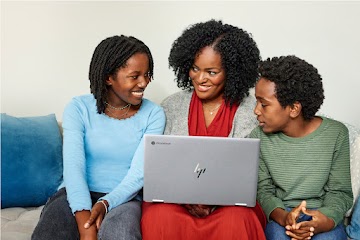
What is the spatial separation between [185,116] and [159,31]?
0.63m

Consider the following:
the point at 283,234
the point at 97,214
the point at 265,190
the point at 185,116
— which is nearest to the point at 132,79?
the point at 185,116

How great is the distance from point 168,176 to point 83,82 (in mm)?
1020

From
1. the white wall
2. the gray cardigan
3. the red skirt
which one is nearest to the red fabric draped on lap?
the red skirt

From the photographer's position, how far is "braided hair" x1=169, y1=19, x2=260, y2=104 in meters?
1.76

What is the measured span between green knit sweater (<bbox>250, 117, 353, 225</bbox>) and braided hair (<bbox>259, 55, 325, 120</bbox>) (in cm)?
11

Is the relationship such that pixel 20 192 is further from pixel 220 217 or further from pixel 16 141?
pixel 220 217

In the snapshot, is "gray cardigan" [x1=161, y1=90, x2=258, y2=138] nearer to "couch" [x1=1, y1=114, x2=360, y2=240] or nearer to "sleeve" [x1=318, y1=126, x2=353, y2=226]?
"sleeve" [x1=318, y1=126, x2=353, y2=226]

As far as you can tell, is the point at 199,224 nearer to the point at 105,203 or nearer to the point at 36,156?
the point at 105,203

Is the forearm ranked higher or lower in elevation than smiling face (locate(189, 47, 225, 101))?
lower

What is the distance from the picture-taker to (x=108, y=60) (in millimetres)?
1695

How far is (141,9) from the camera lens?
7.34ft

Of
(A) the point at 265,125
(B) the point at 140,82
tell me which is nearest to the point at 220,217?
(A) the point at 265,125

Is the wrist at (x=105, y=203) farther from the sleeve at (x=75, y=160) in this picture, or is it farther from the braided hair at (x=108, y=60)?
the braided hair at (x=108, y=60)

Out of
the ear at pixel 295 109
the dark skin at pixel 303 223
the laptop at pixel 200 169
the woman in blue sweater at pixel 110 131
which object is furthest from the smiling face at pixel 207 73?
the dark skin at pixel 303 223
